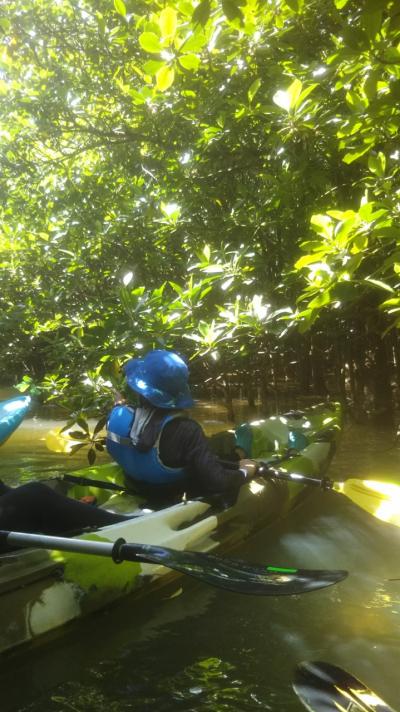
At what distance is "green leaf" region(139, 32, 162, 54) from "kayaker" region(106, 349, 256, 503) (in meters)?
1.82

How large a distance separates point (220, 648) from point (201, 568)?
18.4 inches

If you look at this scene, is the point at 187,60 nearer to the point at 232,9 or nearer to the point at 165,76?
the point at 165,76

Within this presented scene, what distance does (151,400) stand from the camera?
10.7 feet

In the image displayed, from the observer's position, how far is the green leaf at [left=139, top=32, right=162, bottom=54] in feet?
6.44

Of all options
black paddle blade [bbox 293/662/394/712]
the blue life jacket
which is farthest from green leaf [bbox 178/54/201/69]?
black paddle blade [bbox 293/662/394/712]

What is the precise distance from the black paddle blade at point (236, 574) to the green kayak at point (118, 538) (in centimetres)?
43

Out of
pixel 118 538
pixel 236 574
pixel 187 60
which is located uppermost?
pixel 187 60

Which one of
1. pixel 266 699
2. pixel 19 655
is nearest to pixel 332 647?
pixel 266 699

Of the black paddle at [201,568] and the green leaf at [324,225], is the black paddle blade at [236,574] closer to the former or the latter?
the black paddle at [201,568]

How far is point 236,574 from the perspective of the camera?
2.34 meters

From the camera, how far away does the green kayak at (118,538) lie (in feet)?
7.50

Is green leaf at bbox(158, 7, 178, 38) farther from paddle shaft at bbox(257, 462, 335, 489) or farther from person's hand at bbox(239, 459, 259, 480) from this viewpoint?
paddle shaft at bbox(257, 462, 335, 489)

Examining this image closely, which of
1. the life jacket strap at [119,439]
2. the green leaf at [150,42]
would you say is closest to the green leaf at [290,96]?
the green leaf at [150,42]

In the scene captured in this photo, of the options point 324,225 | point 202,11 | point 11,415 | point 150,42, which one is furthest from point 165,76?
point 11,415
